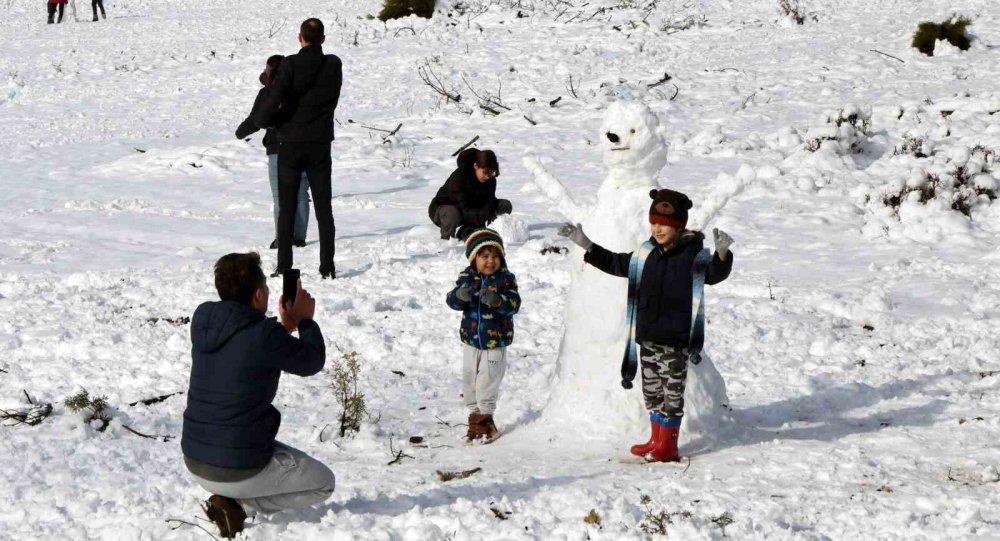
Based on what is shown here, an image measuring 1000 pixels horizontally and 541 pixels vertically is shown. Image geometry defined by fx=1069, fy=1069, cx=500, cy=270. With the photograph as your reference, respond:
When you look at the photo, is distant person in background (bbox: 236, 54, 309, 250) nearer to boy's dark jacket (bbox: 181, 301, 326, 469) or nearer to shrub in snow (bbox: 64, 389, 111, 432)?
shrub in snow (bbox: 64, 389, 111, 432)

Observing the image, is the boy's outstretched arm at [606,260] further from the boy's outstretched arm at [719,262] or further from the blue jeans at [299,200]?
the blue jeans at [299,200]

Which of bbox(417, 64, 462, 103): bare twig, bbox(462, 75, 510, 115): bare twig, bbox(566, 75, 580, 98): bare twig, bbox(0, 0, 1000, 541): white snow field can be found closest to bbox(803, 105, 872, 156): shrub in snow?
bbox(0, 0, 1000, 541): white snow field

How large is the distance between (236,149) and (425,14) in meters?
10.1

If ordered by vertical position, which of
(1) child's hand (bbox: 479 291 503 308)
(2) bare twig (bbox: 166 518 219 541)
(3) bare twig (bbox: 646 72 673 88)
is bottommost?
(2) bare twig (bbox: 166 518 219 541)

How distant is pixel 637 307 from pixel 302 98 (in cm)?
396

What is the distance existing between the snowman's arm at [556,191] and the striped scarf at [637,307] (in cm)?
59

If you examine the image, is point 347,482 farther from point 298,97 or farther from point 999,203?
point 999,203

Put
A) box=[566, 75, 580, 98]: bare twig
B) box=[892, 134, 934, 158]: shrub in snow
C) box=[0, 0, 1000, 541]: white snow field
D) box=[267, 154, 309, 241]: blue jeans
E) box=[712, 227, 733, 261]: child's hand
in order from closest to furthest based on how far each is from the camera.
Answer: box=[0, 0, 1000, 541]: white snow field < box=[712, 227, 733, 261]: child's hand < box=[267, 154, 309, 241]: blue jeans < box=[892, 134, 934, 158]: shrub in snow < box=[566, 75, 580, 98]: bare twig

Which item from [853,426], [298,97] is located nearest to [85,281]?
[298,97]

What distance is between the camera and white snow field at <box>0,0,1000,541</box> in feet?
14.3

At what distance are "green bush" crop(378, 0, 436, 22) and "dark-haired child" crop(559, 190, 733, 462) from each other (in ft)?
61.1

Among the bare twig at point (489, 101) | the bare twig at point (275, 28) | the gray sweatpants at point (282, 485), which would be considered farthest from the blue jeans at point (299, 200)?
the bare twig at point (275, 28)

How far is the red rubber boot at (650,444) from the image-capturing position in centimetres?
495

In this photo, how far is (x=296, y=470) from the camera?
3941 millimetres
